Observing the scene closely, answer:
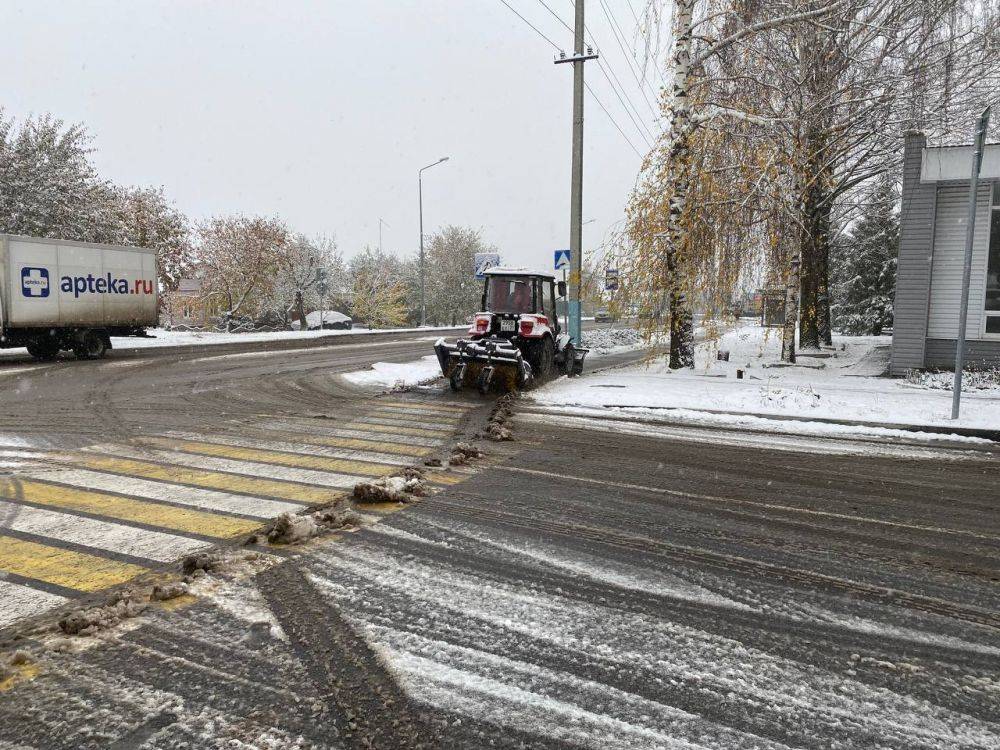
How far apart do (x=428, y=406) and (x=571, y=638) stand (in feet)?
25.4

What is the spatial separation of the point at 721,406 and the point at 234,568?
815cm

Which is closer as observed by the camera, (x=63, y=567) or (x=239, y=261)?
(x=63, y=567)

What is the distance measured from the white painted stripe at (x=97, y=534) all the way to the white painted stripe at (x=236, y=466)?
1.50 metres

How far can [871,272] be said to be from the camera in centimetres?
3353

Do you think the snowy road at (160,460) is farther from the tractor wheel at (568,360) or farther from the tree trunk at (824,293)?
the tree trunk at (824,293)

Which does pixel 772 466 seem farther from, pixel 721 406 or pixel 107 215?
pixel 107 215

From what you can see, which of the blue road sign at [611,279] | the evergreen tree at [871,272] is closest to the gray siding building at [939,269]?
the blue road sign at [611,279]

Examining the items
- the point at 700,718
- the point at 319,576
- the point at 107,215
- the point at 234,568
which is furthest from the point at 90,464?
the point at 107,215

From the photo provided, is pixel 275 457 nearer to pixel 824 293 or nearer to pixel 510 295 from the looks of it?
pixel 510 295

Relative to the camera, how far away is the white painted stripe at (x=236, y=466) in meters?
5.87

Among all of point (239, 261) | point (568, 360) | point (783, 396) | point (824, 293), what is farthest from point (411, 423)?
point (239, 261)

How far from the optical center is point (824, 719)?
8.24 feet

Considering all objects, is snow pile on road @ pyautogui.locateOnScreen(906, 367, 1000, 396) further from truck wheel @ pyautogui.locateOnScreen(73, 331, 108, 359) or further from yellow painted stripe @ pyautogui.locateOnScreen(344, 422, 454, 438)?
truck wheel @ pyautogui.locateOnScreen(73, 331, 108, 359)

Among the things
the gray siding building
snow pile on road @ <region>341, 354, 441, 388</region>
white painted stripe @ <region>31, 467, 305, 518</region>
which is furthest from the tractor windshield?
white painted stripe @ <region>31, 467, 305, 518</region>
